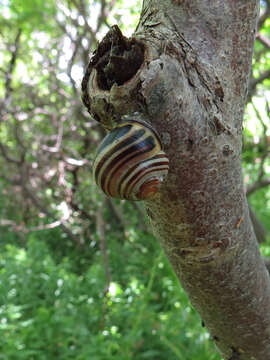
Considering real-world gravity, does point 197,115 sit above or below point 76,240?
above

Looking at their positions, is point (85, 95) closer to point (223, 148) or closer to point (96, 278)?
point (223, 148)

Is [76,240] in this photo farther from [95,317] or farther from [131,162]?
[131,162]

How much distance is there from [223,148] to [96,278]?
8.52 feet

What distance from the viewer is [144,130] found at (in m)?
0.51

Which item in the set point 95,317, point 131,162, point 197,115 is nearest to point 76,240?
point 95,317

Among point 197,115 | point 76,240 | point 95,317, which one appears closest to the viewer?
point 197,115

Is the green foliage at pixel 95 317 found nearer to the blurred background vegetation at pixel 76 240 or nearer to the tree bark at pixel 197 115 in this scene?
the blurred background vegetation at pixel 76 240

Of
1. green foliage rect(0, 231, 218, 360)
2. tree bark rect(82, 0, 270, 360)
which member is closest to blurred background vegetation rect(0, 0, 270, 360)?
green foliage rect(0, 231, 218, 360)

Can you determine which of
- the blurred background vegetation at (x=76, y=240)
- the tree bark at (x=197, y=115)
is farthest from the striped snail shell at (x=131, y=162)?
the blurred background vegetation at (x=76, y=240)

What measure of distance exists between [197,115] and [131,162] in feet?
0.50

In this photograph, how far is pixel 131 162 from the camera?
0.61m

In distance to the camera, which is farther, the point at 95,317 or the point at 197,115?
the point at 95,317

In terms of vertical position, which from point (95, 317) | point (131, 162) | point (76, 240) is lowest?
point (95, 317)

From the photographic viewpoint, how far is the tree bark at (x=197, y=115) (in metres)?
0.49
